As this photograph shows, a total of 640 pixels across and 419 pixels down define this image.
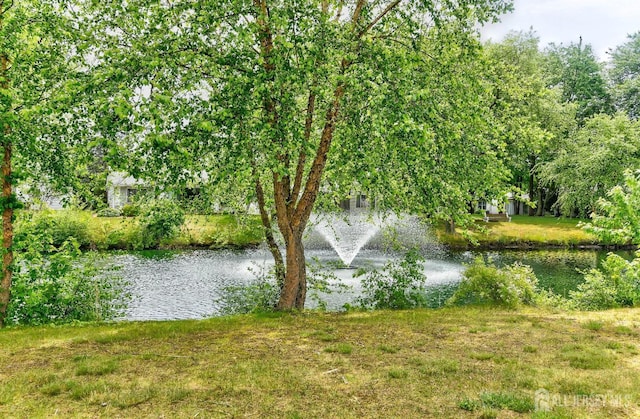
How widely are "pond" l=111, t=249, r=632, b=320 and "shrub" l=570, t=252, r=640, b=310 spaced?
4.23 meters

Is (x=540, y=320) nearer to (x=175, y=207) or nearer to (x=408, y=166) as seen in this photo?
(x=408, y=166)

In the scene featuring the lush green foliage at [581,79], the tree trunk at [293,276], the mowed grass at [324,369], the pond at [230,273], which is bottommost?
the pond at [230,273]

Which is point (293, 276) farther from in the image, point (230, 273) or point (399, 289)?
point (230, 273)

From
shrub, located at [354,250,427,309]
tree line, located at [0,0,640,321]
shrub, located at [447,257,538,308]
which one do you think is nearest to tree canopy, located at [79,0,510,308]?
tree line, located at [0,0,640,321]

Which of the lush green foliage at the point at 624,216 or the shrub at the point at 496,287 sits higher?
the lush green foliage at the point at 624,216

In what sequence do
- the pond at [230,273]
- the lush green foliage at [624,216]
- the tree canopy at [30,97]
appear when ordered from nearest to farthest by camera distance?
1. the tree canopy at [30,97]
2. the lush green foliage at [624,216]
3. the pond at [230,273]

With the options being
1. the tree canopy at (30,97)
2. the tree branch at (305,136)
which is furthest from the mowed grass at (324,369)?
the tree canopy at (30,97)

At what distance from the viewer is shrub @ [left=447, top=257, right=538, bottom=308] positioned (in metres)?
13.8

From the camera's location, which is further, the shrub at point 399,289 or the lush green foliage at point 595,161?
the lush green foliage at point 595,161

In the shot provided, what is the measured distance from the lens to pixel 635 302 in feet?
44.6

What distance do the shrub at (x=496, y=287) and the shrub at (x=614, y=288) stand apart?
1942 mm

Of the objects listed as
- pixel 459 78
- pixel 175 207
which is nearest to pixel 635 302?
pixel 459 78

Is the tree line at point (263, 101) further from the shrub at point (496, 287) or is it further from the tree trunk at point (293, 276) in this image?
the shrub at point (496, 287)

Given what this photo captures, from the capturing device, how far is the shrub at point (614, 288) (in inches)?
530
